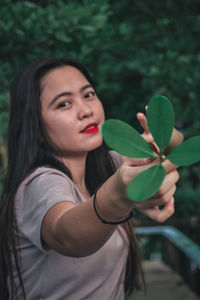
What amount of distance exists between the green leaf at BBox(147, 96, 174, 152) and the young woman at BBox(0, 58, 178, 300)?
1.90ft

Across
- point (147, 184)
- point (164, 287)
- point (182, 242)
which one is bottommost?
point (164, 287)

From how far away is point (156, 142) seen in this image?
681 millimetres

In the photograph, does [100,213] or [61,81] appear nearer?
[100,213]

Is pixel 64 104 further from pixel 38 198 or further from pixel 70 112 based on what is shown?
pixel 38 198

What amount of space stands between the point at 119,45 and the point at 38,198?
399 centimetres

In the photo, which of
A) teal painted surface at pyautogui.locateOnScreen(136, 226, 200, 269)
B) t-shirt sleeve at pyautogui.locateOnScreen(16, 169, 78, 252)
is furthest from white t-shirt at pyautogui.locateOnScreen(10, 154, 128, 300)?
teal painted surface at pyautogui.locateOnScreen(136, 226, 200, 269)

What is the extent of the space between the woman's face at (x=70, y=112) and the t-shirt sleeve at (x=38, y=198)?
0.60 feet

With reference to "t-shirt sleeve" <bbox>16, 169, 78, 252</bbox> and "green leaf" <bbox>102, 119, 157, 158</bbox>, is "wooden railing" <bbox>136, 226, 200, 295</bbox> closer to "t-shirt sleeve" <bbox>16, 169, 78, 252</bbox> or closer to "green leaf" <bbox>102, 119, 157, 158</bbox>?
"t-shirt sleeve" <bbox>16, 169, 78, 252</bbox>

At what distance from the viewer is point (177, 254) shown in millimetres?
5043

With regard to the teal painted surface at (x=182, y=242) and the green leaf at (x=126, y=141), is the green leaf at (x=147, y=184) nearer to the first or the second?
the green leaf at (x=126, y=141)

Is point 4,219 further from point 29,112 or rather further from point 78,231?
point 78,231

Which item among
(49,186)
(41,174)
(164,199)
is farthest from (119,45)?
(164,199)

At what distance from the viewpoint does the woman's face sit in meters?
1.63

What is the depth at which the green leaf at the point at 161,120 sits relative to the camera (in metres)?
0.68
